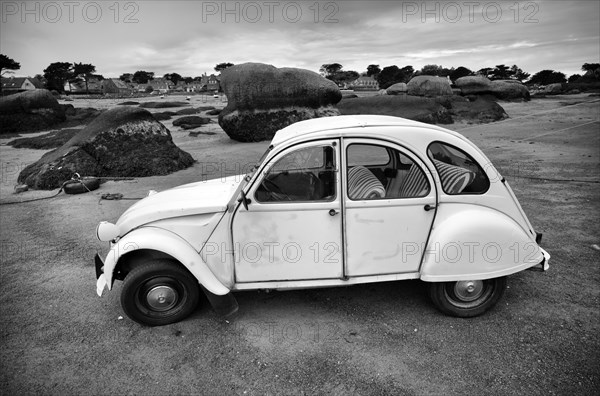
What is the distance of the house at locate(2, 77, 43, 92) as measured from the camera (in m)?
67.0

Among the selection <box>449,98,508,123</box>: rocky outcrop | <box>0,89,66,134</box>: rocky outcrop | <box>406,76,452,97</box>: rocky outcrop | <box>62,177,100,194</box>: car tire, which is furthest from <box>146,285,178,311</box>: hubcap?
<box>406,76,452,97</box>: rocky outcrop

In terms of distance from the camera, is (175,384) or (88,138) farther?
(88,138)

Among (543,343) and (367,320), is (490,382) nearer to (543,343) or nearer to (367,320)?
(543,343)

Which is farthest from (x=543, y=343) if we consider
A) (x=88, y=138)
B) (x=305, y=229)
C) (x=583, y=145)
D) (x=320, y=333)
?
(x=583, y=145)

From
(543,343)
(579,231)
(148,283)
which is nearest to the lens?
(543,343)

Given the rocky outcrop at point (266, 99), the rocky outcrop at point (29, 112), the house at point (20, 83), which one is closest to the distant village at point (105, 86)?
the house at point (20, 83)

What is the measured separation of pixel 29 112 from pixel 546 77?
69.3 metres

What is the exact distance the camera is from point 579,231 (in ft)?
18.8

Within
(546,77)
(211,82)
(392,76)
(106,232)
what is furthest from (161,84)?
(106,232)

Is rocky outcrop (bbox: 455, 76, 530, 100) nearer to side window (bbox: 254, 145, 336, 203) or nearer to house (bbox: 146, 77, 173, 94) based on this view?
side window (bbox: 254, 145, 336, 203)

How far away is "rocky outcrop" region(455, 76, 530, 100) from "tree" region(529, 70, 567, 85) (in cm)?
3769

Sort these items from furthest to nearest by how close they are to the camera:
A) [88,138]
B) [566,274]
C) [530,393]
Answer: [88,138] → [566,274] → [530,393]

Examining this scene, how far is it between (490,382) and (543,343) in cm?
78

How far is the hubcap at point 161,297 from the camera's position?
147 inches
